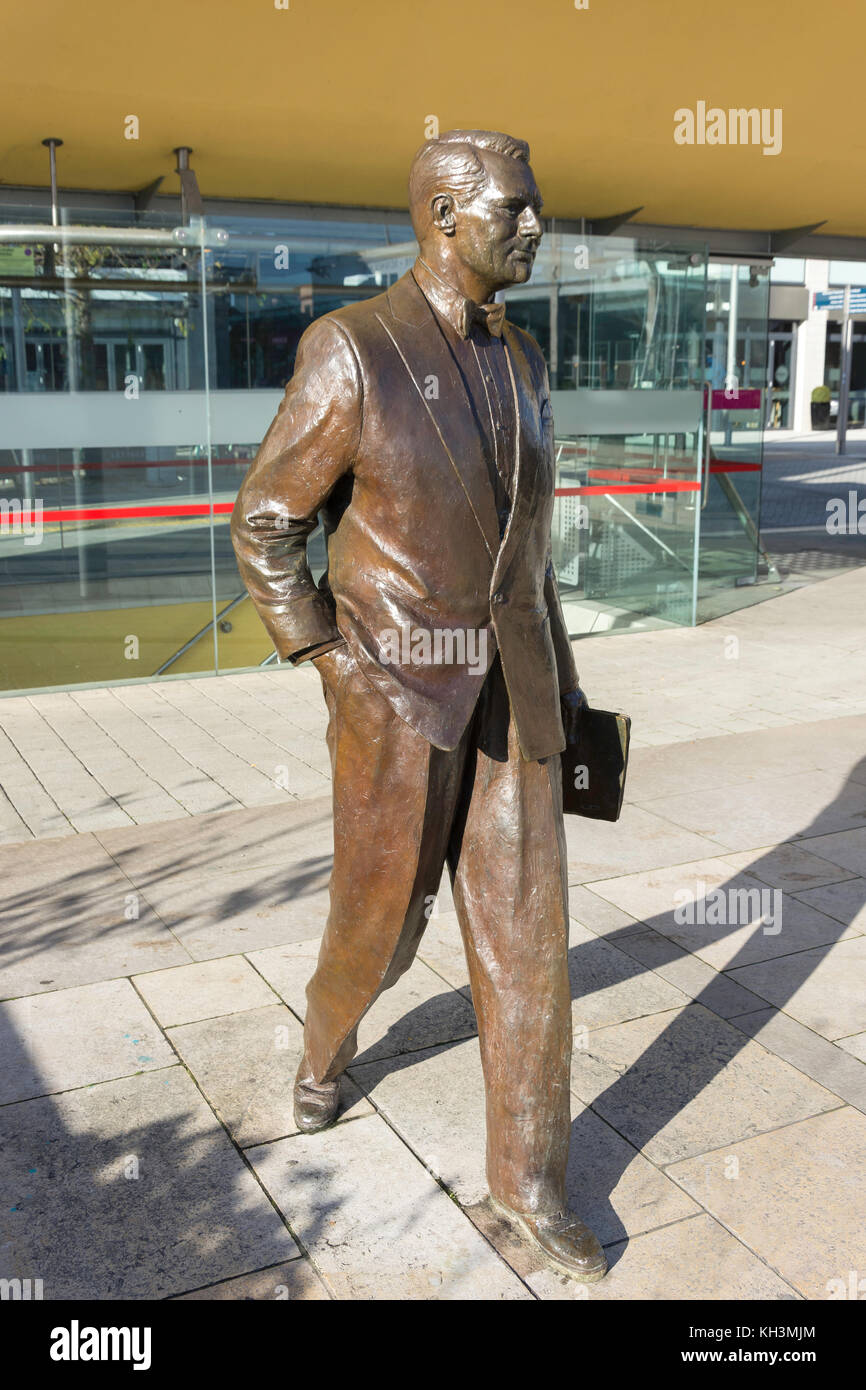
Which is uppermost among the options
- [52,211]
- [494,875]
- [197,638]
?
[52,211]

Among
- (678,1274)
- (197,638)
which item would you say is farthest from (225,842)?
(197,638)

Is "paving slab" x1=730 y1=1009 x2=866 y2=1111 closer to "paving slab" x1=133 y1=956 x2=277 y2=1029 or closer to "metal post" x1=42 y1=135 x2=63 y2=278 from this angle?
"paving slab" x1=133 y1=956 x2=277 y2=1029

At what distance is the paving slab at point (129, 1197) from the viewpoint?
288 cm

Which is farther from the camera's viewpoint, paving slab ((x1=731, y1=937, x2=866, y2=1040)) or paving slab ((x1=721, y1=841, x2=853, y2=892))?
paving slab ((x1=721, y1=841, x2=853, y2=892))

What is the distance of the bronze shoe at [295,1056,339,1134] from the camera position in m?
3.42

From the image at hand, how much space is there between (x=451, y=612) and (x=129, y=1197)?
1.66 m

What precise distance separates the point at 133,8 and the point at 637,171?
→ 4.49 metres

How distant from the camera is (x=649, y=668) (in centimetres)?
939

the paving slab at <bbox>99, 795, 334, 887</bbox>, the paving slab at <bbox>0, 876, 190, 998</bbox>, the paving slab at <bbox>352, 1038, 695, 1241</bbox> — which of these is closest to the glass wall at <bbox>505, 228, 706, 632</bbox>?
the paving slab at <bbox>99, 795, 334, 887</bbox>

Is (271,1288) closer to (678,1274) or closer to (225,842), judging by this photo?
(678,1274)

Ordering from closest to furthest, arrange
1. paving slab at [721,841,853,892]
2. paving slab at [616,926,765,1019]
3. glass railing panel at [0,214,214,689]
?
paving slab at [616,926,765,1019] → paving slab at [721,841,853,892] → glass railing panel at [0,214,214,689]

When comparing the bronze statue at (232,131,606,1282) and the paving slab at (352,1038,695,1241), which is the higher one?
the bronze statue at (232,131,606,1282)

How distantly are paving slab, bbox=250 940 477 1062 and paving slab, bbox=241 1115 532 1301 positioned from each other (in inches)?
18.2

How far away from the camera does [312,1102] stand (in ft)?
11.2
